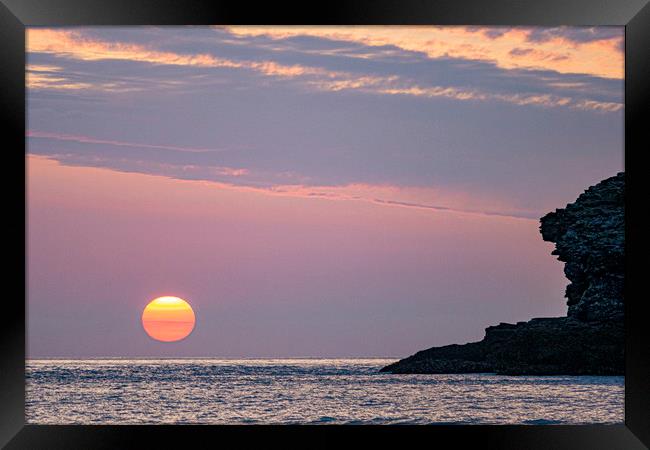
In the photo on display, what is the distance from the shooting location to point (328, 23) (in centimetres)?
355

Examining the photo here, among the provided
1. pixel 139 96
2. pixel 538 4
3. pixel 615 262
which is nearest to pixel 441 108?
pixel 615 262

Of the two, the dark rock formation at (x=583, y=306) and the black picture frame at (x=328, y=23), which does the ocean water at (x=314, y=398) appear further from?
the black picture frame at (x=328, y=23)

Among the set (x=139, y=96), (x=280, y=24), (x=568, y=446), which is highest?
(x=139, y=96)

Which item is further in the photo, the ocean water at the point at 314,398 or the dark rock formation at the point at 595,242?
the dark rock formation at the point at 595,242

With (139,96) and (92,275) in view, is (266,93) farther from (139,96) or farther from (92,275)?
(92,275)

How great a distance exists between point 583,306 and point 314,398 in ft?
32.6

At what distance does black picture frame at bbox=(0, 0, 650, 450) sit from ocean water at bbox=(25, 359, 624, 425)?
1813 cm

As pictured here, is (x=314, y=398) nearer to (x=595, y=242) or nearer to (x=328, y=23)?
(x=595, y=242)

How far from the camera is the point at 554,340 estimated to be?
109 ft

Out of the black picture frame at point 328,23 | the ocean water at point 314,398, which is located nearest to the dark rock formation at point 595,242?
the ocean water at point 314,398

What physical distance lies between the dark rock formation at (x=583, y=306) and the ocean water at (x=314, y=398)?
0.72m

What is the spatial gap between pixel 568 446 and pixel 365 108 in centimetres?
3302

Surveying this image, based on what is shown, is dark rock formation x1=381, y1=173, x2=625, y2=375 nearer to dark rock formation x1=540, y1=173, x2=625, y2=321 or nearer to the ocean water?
dark rock formation x1=540, y1=173, x2=625, y2=321

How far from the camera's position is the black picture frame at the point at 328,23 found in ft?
11.4
